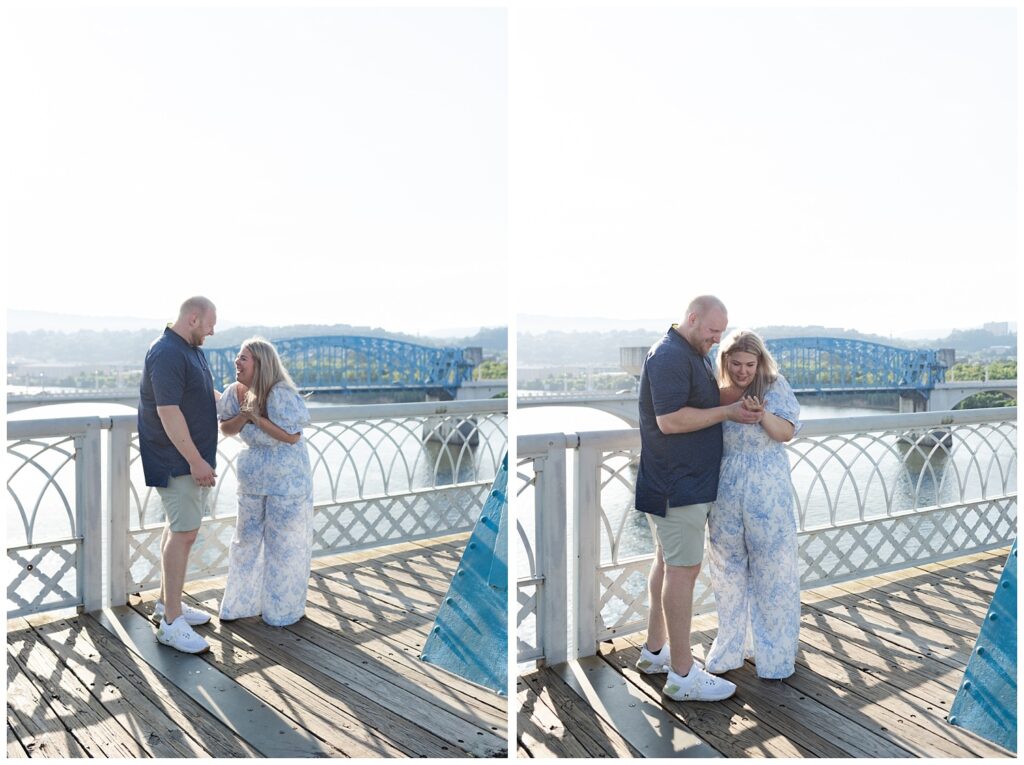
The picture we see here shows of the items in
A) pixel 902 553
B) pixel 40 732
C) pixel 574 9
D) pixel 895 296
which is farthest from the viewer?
pixel 895 296

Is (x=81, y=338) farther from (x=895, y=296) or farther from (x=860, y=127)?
(x=895, y=296)

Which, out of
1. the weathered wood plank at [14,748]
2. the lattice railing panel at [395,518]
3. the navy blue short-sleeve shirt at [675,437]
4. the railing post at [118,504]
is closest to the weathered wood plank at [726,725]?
the navy blue short-sleeve shirt at [675,437]

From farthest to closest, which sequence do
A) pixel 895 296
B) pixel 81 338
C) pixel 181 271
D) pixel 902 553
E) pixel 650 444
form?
pixel 895 296 → pixel 181 271 → pixel 81 338 → pixel 902 553 → pixel 650 444

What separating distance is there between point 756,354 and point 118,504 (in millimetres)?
2513

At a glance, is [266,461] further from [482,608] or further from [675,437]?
[675,437]

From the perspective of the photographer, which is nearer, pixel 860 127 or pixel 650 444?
pixel 650 444

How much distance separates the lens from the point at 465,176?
5746mm

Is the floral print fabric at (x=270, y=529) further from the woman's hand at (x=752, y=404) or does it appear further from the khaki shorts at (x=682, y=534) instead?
the woman's hand at (x=752, y=404)

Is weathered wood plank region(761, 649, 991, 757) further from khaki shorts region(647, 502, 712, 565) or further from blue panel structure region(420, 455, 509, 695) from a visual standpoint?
blue panel structure region(420, 455, 509, 695)

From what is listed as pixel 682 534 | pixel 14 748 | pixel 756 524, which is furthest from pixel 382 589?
pixel 756 524

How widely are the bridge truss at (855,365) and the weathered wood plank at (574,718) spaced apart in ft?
55.2

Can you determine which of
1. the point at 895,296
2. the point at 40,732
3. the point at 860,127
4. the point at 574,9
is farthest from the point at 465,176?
the point at 895,296

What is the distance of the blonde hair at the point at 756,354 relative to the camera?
2.11 metres

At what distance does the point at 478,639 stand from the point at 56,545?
1.71 metres
